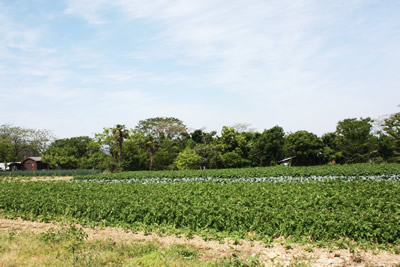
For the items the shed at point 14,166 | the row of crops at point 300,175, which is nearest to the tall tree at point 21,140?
the shed at point 14,166

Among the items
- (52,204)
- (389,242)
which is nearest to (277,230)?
(389,242)

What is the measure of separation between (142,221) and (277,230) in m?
4.67

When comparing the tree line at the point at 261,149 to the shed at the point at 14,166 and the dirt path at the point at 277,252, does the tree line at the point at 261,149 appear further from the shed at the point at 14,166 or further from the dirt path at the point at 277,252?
the dirt path at the point at 277,252

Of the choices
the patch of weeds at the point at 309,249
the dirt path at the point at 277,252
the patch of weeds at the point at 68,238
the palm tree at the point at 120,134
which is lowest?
the dirt path at the point at 277,252

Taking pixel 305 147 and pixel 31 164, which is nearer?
pixel 305 147

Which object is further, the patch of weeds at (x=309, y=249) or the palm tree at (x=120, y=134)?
the palm tree at (x=120, y=134)

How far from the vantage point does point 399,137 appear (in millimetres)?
45438

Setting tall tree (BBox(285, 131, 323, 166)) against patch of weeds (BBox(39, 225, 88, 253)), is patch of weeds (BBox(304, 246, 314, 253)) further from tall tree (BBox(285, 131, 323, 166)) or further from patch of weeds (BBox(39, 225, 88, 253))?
tall tree (BBox(285, 131, 323, 166))

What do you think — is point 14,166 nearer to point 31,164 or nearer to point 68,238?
point 31,164

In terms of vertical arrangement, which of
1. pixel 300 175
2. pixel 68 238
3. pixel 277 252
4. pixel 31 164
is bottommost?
pixel 277 252

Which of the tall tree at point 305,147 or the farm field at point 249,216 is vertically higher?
the tall tree at point 305,147

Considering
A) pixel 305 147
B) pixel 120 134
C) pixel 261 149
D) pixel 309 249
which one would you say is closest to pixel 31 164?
pixel 120 134

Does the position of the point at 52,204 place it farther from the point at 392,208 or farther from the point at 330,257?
the point at 392,208

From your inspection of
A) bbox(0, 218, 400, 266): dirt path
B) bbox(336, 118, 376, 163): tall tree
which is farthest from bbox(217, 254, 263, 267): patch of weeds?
bbox(336, 118, 376, 163): tall tree
